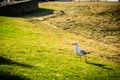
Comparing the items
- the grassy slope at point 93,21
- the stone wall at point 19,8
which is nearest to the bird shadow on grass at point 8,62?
the grassy slope at point 93,21

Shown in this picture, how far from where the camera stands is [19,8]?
42.3 m

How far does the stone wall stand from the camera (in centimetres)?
3864

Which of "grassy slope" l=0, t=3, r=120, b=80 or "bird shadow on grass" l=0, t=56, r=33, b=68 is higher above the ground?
"bird shadow on grass" l=0, t=56, r=33, b=68

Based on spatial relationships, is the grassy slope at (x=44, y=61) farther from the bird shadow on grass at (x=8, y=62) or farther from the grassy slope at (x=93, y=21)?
the grassy slope at (x=93, y=21)

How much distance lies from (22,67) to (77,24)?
2228cm

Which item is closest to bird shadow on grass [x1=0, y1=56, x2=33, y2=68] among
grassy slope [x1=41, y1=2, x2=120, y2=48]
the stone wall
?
grassy slope [x1=41, y1=2, x2=120, y2=48]

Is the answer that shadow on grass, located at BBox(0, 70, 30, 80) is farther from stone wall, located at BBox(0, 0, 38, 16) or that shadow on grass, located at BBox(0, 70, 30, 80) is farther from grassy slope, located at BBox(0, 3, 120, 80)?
stone wall, located at BBox(0, 0, 38, 16)

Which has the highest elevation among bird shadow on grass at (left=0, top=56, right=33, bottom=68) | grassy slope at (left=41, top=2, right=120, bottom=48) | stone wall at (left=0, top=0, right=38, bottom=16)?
bird shadow on grass at (left=0, top=56, right=33, bottom=68)

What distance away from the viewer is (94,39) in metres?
31.8

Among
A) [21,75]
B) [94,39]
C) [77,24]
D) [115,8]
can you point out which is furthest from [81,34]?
[21,75]

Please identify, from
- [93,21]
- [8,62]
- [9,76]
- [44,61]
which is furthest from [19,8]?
[9,76]

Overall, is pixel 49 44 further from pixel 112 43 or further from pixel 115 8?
pixel 115 8

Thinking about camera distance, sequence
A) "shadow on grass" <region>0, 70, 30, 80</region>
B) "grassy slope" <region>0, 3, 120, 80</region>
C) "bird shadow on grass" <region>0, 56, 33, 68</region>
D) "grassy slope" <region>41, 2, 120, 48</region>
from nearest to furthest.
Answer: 1. "shadow on grass" <region>0, 70, 30, 80</region>
2. "grassy slope" <region>0, 3, 120, 80</region>
3. "bird shadow on grass" <region>0, 56, 33, 68</region>
4. "grassy slope" <region>41, 2, 120, 48</region>

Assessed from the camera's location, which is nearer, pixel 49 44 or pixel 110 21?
pixel 49 44
